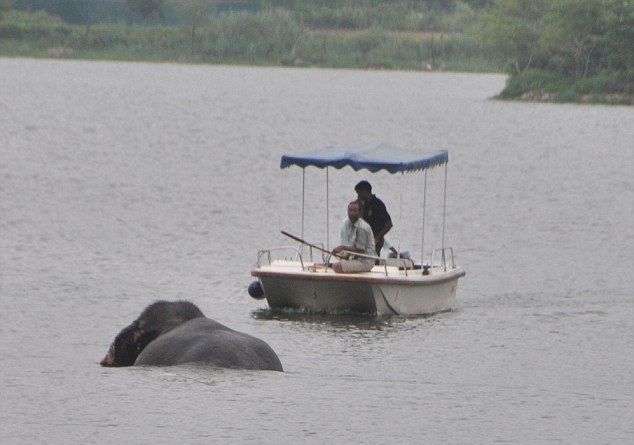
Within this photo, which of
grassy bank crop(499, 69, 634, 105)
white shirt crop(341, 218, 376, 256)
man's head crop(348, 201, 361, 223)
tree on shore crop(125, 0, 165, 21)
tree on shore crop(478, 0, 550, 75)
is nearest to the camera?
man's head crop(348, 201, 361, 223)

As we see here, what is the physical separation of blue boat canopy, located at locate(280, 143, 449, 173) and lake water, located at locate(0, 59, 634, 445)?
2.16m

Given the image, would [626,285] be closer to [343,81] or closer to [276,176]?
[276,176]

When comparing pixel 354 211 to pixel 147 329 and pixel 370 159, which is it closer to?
pixel 370 159

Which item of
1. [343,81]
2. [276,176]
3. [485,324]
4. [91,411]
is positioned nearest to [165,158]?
[276,176]

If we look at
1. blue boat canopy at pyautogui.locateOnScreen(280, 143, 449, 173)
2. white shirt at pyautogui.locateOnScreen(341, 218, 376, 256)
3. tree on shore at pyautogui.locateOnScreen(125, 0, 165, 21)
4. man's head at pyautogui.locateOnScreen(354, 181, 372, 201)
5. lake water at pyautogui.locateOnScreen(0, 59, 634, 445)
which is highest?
tree on shore at pyautogui.locateOnScreen(125, 0, 165, 21)

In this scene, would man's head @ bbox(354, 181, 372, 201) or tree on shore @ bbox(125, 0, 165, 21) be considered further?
tree on shore @ bbox(125, 0, 165, 21)

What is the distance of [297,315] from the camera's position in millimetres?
21156

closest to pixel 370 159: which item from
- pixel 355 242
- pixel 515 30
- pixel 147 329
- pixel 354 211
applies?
pixel 354 211

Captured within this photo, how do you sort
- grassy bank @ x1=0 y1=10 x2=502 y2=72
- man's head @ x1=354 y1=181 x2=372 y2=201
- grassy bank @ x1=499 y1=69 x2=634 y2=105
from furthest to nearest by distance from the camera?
grassy bank @ x1=0 y1=10 x2=502 y2=72, grassy bank @ x1=499 y1=69 x2=634 y2=105, man's head @ x1=354 y1=181 x2=372 y2=201

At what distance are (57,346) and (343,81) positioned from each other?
115534 mm

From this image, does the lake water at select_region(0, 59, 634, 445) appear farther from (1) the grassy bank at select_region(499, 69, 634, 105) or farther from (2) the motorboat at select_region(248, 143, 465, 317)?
(1) the grassy bank at select_region(499, 69, 634, 105)

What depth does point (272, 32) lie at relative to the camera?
456ft

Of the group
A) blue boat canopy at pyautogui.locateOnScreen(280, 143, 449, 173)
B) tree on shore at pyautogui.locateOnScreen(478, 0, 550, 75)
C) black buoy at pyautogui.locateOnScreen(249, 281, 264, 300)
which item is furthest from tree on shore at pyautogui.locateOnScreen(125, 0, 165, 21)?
black buoy at pyautogui.locateOnScreen(249, 281, 264, 300)

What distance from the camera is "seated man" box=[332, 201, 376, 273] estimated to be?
2086 cm
